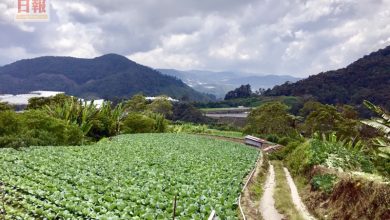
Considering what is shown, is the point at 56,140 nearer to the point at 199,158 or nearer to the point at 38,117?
the point at 38,117

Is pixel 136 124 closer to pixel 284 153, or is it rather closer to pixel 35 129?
pixel 35 129

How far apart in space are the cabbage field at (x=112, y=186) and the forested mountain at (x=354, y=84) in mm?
109115

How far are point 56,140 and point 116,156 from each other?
11.6m

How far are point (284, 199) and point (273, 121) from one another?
4872 centimetres

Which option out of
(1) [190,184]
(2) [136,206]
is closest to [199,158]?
(1) [190,184]

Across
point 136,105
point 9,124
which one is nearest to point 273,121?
point 136,105

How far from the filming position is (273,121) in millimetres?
68188

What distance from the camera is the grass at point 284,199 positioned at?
17511 millimetres

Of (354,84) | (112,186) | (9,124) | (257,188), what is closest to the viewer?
(112,186)

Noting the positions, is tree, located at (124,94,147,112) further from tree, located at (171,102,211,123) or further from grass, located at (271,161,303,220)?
grass, located at (271,161,303,220)

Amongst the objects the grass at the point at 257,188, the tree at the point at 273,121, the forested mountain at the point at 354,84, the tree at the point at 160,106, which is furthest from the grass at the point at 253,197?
the forested mountain at the point at 354,84

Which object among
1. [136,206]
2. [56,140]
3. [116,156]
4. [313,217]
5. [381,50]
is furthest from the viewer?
[381,50]

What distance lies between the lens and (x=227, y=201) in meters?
16.0

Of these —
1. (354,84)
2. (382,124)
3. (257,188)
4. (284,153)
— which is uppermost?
(354,84)
